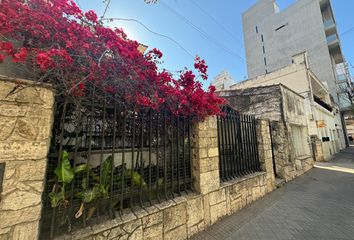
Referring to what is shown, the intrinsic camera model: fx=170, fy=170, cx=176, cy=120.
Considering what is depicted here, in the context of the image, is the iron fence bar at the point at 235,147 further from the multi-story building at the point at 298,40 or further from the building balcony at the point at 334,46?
the building balcony at the point at 334,46

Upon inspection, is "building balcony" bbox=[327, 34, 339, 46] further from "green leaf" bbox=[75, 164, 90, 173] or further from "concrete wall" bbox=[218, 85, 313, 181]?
"green leaf" bbox=[75, 164, 90, 173]

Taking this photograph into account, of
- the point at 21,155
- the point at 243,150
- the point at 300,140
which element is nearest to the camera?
the point at 21,155

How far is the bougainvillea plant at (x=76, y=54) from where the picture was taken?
1930mm

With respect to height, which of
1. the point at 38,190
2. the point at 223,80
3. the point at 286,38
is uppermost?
the point at 286,38

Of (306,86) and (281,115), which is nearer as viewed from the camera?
Result: (281,115)

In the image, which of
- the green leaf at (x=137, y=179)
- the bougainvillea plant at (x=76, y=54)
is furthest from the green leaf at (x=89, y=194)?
the bougainvillea plant at (x=76, y=54)

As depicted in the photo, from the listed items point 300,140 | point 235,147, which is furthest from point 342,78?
point 235,147

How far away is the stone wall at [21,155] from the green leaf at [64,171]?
0.48ft

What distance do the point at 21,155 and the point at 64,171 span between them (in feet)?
1.44

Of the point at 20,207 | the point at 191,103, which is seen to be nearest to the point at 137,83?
the point at 191,103

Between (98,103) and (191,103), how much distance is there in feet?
5.29

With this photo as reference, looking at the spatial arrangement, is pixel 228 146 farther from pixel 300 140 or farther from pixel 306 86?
pixel 306 86

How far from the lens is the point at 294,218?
12.2ft

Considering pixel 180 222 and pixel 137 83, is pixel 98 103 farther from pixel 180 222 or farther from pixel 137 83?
pixel 180 222
